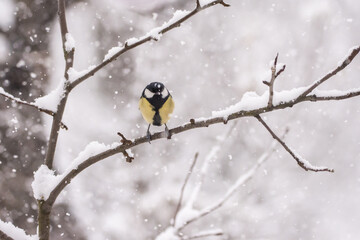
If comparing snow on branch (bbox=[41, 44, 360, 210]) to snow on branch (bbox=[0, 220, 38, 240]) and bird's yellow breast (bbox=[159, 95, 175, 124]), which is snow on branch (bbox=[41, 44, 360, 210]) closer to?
snow on branch (bbox=[0, 220, 38, 240])

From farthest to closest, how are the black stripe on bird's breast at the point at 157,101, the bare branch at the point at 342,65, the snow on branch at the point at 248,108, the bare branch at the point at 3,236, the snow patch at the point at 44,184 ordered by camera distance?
the black stripe on bird's breast at the point at 157,101, the snow patch at the point at 44,184, the bare branch at the point at 3,236, the snow on branch at the point at 248,108, the bare branch at the point at 342,65

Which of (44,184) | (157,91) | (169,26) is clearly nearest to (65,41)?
(169,26)

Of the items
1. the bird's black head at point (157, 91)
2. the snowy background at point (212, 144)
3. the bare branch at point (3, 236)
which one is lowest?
the bare branch at point (3, 236)

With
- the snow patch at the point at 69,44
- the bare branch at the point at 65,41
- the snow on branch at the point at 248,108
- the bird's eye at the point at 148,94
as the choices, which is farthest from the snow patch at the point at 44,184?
the bird's eye at the point at 148,94

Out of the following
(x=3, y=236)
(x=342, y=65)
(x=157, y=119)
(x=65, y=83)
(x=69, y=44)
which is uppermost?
(x=157, y=119)

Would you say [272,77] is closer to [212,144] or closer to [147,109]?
[147,109]

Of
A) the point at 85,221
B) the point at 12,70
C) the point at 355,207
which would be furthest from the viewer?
the point at 355,207

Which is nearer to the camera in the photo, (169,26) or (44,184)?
(169,26)

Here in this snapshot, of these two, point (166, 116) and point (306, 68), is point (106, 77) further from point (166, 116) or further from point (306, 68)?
point (166, 116)

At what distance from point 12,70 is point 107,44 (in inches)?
101

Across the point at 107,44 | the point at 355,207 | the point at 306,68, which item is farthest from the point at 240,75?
the point at 355,207

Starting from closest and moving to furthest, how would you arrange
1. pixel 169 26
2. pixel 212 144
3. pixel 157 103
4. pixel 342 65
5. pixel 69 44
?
1. pixel 342 65
2. pixel 169 26
3. pixel 69 44
4. pixel 157 103
5. pixel 212 144

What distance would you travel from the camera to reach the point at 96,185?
26.0 ft

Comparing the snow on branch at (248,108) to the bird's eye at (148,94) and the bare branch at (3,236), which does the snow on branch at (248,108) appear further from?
the bird's eye at (148,94)
